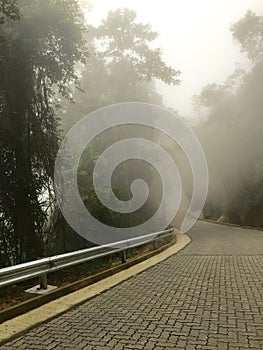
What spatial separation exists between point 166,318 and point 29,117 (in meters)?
7.97

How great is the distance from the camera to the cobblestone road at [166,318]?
465cm

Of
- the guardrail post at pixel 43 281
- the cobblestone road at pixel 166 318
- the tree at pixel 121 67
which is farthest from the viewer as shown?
the tree at pixel 121 67

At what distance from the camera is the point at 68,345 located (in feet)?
15.2

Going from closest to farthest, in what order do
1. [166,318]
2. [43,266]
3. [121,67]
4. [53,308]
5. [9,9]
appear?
1. [166,318]
2. [53,308]
3. [43,266]
4. [9,9]
5. [121,67]

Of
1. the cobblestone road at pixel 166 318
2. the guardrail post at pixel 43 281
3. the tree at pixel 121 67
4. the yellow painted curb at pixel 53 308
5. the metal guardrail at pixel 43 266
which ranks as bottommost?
the cobblestone road at pixel 166 318

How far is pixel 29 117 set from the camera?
1159cm

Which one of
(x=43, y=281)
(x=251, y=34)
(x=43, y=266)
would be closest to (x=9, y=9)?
(x=43, y=266)

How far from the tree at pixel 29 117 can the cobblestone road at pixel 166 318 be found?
3.61 m

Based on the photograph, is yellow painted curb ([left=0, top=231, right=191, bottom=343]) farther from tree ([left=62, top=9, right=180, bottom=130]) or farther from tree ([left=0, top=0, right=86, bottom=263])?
tree ([left=62, top=9, right=180, bottom=130])

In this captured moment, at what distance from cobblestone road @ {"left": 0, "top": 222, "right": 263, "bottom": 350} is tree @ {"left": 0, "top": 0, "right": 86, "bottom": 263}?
11.8ft

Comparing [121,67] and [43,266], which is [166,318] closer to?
[43,266]

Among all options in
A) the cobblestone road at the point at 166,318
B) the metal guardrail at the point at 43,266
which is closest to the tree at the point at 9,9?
the metal guardrail at the point at 43,266

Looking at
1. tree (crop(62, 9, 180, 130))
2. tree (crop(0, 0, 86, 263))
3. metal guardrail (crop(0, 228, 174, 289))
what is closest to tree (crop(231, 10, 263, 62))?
tree (crop(62, 9, 180, 130))

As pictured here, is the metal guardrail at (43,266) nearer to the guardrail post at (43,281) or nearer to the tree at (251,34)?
the guardrail post at (43,281)
